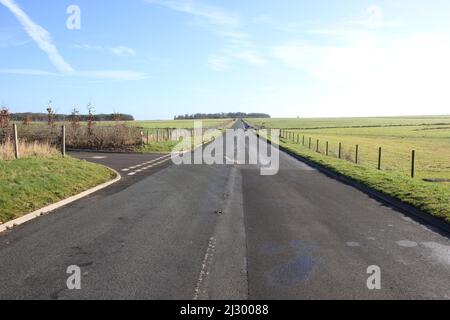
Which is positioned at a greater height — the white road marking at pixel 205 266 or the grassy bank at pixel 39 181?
the grassy bank at pixel 39 181

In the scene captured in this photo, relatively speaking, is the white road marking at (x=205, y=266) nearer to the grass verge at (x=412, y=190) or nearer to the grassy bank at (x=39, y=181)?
the grassy bank at (x=39, y=181)

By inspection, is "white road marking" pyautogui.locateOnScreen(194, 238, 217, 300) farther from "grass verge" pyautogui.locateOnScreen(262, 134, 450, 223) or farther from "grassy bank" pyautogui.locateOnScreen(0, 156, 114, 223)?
"grass verge" pyautogui.locateOnScreen(262, 134, 450, 223)

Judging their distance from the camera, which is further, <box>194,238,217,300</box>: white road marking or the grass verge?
the grass verge

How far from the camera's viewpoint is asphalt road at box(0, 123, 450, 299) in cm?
572

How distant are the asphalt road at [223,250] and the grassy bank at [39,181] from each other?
0.73 meters

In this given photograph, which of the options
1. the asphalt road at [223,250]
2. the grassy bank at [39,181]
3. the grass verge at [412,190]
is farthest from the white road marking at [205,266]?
the grass verge at [412,190]

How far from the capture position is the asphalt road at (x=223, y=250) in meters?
5.72

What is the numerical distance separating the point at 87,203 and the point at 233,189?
471cm

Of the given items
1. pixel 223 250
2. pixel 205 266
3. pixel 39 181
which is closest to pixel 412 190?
pixel 223 250

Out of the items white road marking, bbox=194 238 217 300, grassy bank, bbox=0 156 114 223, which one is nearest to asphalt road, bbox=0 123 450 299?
white road marking, bbox=194 238 217 300

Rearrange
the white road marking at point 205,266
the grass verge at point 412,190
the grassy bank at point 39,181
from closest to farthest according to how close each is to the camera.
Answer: the white road marking at point 205,266
the grassy bank at point 39,181
the grass verge at point 412,190

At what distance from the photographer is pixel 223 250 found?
7492mm

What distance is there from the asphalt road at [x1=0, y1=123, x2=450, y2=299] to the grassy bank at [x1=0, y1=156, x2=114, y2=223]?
0.73 m
